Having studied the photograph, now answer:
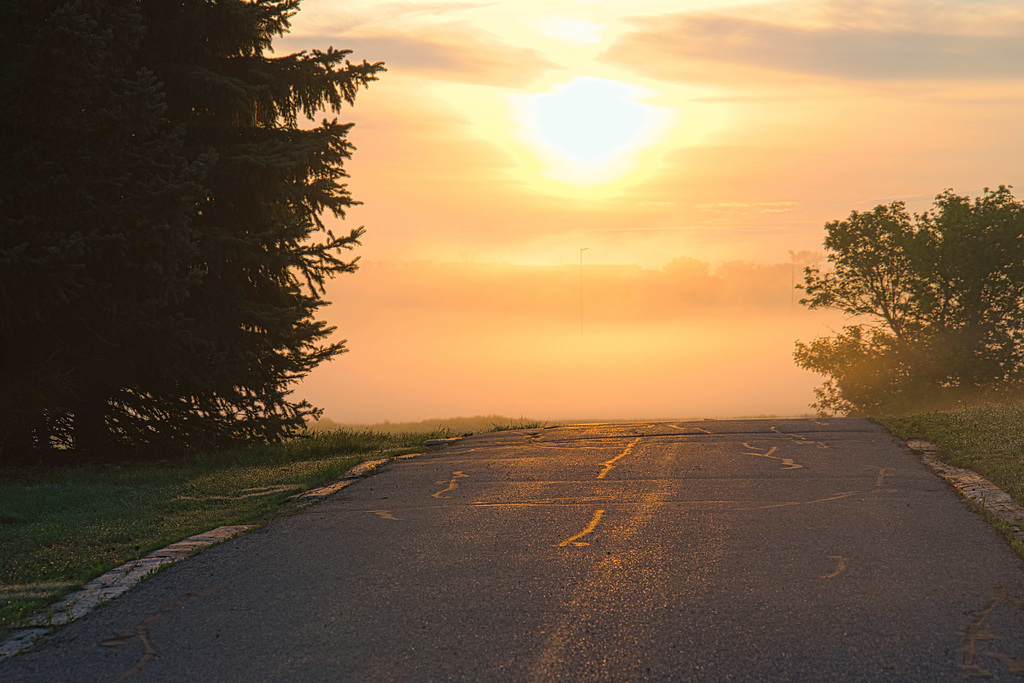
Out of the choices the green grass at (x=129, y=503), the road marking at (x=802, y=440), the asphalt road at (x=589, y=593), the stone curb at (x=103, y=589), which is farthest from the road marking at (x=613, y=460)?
the stone curb at (x=103, y=589)

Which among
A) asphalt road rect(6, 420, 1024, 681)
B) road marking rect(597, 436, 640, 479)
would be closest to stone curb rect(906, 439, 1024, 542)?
asphalt road rect(6, 420, 1024, 681)

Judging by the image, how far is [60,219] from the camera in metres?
12.0

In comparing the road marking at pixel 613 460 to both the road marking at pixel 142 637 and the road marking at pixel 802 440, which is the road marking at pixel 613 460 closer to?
the road marking at pixel 802 440

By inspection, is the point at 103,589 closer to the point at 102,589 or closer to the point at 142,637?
the point at 102,589

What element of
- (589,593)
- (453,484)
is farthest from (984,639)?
(453,484)

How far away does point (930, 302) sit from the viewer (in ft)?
114

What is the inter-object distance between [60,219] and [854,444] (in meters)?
12.4

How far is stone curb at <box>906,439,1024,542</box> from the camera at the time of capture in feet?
25.1

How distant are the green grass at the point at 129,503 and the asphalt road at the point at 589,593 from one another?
2.82ft

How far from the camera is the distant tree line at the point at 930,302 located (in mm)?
33594

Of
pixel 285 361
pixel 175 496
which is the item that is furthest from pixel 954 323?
pixel 175 496

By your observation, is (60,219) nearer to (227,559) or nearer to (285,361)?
(285,361)

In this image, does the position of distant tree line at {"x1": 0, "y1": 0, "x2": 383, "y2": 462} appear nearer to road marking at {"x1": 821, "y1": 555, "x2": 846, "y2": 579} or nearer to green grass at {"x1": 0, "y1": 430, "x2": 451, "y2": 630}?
green grass at {"x1": 0, "y1": 430, "x2": 451, "y2": 630}

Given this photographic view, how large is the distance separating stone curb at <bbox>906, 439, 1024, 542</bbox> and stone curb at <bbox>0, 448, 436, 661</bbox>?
24.1 ft
